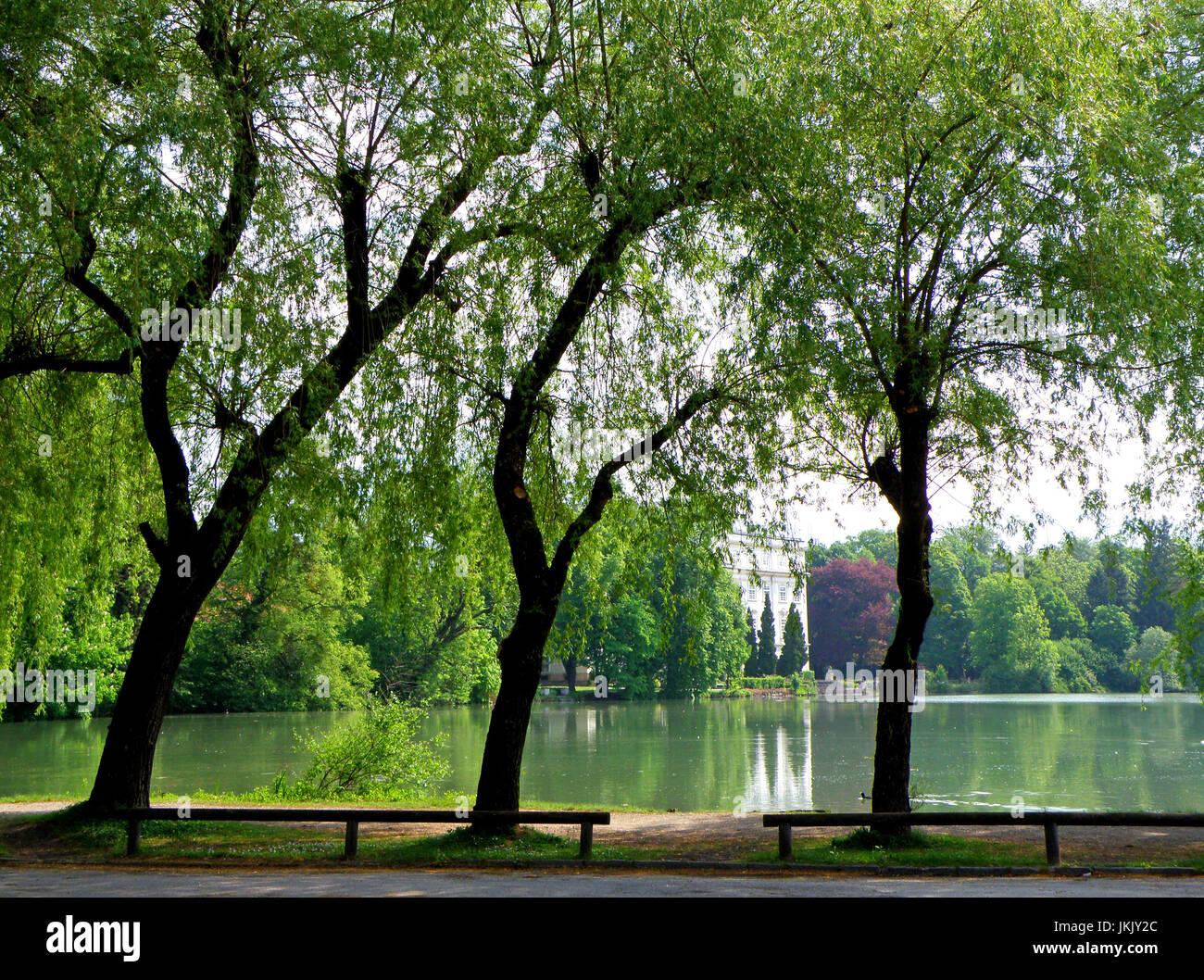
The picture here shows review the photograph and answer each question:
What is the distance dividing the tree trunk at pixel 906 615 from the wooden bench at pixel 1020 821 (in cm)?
103

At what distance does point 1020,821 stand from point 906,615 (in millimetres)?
2576

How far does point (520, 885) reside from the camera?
8508 mm

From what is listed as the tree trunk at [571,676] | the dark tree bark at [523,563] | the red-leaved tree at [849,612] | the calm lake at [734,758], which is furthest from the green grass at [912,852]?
the red-leaved tree at [849,612]

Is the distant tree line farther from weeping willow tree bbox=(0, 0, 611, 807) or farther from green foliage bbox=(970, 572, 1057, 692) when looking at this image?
weeping willow tree bbox=(0, 0, 611, 807)

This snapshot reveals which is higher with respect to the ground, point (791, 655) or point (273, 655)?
point (273, 655)

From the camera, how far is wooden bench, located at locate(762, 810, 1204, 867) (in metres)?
10.2

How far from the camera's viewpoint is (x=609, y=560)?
638 inches

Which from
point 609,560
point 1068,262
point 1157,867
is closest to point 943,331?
point 1068,262

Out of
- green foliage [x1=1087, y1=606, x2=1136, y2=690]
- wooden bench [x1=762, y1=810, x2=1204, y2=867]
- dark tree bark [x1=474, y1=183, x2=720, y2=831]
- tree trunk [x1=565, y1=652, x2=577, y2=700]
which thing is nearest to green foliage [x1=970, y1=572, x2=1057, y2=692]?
green foliage [x1=1087, y1=606, x2=1136, y2=690]

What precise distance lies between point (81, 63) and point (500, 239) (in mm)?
4360

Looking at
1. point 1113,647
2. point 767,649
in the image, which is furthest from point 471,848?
point 1113,647

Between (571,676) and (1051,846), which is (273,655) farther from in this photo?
(1051,846)

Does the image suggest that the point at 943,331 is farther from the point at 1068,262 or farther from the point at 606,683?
the point at 606,683

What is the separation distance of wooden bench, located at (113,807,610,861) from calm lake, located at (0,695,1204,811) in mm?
5628
